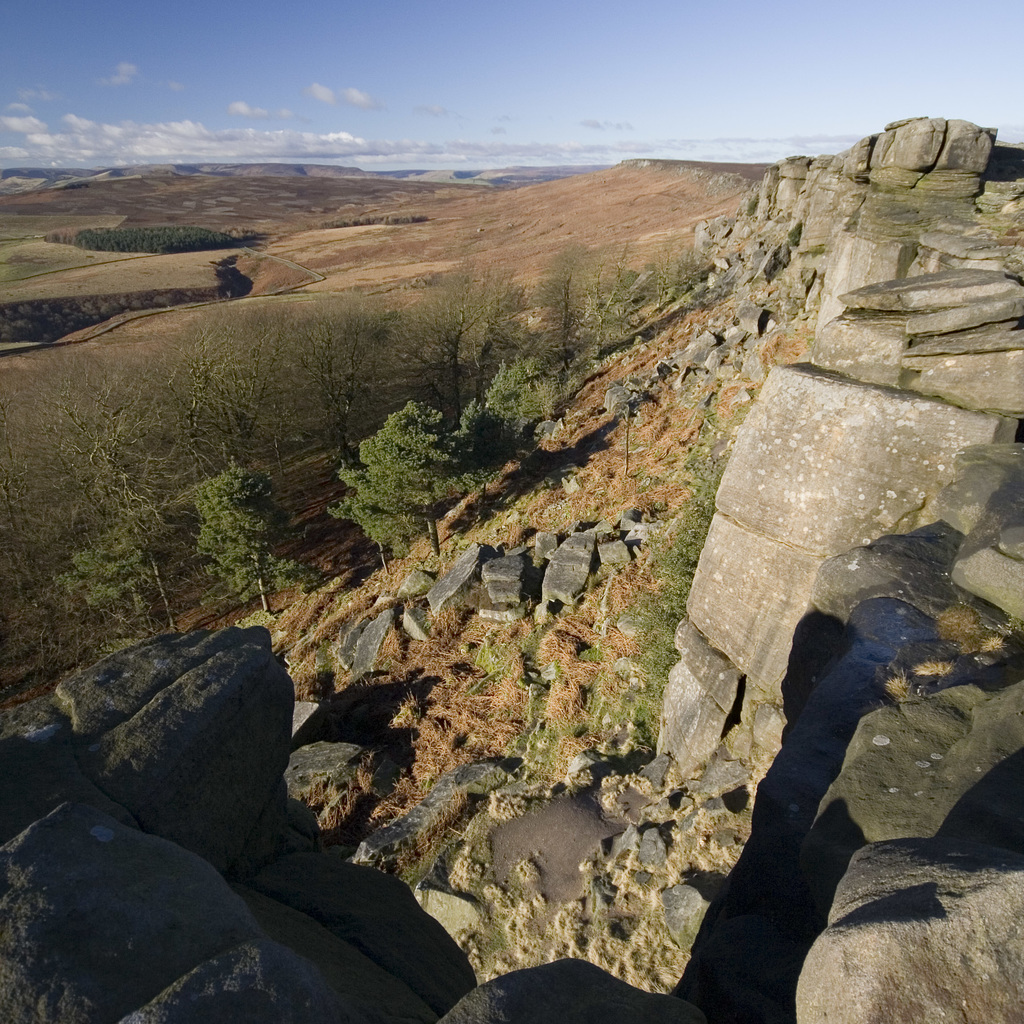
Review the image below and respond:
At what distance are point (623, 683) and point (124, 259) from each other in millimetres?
97885

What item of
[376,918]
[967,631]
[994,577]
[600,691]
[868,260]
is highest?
[868,260]

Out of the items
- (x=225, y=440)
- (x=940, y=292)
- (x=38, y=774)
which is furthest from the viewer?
(x=225, y=440)

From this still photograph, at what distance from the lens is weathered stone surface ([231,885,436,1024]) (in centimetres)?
314

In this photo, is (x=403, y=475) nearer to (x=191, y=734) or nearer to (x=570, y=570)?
(x=570, y=570)

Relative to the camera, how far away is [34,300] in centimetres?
5469

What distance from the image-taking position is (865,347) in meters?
5.91

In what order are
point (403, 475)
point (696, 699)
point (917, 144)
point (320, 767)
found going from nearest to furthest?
1. point (696, 699)
2. point (917, 144)
3. point (320, 767)
4. point (403, 475)

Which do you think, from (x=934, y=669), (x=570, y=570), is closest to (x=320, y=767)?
(x=570, y=570)

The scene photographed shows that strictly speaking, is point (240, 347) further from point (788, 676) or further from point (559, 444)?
A: point (788, 676)

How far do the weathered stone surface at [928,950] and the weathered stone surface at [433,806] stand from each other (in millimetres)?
7524

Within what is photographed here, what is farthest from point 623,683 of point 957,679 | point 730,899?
point 957,679

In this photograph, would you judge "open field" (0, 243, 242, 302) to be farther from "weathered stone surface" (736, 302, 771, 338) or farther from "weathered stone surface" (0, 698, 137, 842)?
"weathered stone surface" (0, 698, 137, 842)

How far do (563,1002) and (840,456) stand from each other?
503cm

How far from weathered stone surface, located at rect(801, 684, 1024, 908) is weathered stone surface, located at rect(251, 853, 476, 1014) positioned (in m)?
2.57
